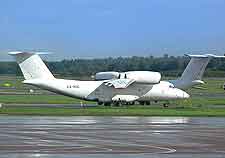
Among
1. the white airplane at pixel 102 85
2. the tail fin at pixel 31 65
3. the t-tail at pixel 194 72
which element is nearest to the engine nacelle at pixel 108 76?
the white airplane at pixel 102 85

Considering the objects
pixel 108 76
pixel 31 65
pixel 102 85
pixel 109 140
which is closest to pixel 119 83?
pixel 102 85

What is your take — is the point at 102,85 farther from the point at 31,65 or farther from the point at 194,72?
the point at 194,72

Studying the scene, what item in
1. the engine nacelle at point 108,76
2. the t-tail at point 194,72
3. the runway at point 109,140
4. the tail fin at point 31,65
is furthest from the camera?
the t-tail at point 194,72

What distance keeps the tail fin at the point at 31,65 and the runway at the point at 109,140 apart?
32364mm

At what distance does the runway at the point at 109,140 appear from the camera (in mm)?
22156

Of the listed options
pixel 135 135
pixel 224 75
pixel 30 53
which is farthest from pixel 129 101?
pixel 224 75

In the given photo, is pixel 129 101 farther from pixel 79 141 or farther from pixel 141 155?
pixel 141 155

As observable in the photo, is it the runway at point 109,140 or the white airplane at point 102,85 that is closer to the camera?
the runway at point 109,140

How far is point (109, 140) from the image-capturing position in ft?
89.5

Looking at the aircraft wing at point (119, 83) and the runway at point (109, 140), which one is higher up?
the aircraft wing at point (119, 83)

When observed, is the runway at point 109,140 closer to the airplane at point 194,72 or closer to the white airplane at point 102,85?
the white airplane at point 102,85

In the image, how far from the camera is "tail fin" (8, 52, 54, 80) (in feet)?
230

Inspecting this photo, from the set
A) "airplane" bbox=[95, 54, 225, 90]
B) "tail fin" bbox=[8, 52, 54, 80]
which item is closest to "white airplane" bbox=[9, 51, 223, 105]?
"tail fin" bbox=[8, 52, 54, 80]

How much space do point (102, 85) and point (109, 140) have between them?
4434 centimetres
